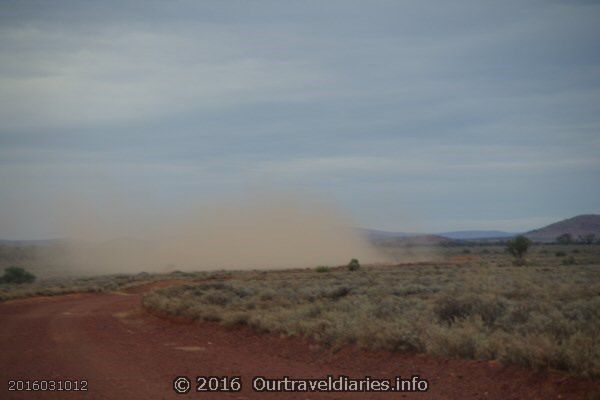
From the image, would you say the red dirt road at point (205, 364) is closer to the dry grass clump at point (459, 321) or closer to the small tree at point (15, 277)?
the dry grass clump at point (459, 321)

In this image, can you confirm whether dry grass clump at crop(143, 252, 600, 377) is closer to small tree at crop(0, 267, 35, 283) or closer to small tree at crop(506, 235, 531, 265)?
small tree at crop(0, 267, 35, 283)

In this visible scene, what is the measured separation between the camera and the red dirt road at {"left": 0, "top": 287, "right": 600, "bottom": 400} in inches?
377

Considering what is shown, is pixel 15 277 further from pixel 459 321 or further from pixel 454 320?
pixel 459 321

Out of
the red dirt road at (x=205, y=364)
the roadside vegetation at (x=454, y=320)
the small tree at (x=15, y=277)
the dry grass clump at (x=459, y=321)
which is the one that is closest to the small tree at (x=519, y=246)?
the roadside vegetation at (x=454, y=320)

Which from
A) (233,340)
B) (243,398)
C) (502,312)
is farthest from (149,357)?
(502,312)

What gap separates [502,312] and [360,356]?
4286mm

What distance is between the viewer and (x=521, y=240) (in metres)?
70.1

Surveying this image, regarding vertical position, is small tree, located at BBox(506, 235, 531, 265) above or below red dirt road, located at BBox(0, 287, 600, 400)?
above

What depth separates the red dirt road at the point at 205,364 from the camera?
9578mm

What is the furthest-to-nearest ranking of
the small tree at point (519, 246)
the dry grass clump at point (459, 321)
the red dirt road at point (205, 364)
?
the small tree at point (519, 246) < the dry grass clump at point (459, 321) < the red dirt road at point (205, 364)

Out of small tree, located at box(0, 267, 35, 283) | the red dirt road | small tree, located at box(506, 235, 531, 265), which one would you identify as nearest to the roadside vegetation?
the red dirt road

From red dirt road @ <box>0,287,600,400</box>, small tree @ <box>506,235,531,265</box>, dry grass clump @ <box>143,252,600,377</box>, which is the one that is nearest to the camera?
red dirt road @ <box>0,287,600,400</box>

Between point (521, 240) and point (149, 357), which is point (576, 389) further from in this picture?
point (521, 240)

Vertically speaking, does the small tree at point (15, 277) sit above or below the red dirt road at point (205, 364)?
below
